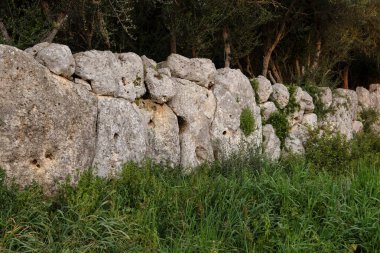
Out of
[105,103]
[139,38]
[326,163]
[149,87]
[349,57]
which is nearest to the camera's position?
[105,103]

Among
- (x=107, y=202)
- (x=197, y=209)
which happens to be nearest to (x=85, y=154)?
(x=107, y=202)

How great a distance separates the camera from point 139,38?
485 inches

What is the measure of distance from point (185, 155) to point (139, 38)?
4330mm

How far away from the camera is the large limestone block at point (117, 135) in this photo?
755 centimetres

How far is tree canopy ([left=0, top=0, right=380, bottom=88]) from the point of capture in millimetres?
8820

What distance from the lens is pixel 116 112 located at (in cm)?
782

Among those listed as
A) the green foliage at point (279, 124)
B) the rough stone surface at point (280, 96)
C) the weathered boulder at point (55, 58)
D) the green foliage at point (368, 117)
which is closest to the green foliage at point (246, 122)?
the green foliage at point (279, 124)

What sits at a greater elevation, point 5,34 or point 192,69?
point 5,34

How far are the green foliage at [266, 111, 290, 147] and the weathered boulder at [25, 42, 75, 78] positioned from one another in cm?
631

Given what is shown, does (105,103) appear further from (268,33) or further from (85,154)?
(268,33)

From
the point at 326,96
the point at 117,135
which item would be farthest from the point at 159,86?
the point at 326,96

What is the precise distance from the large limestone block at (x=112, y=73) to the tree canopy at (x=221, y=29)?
31.8 inches

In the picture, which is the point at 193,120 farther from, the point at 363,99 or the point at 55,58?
the point at 363,99

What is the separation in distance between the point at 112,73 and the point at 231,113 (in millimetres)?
3389
